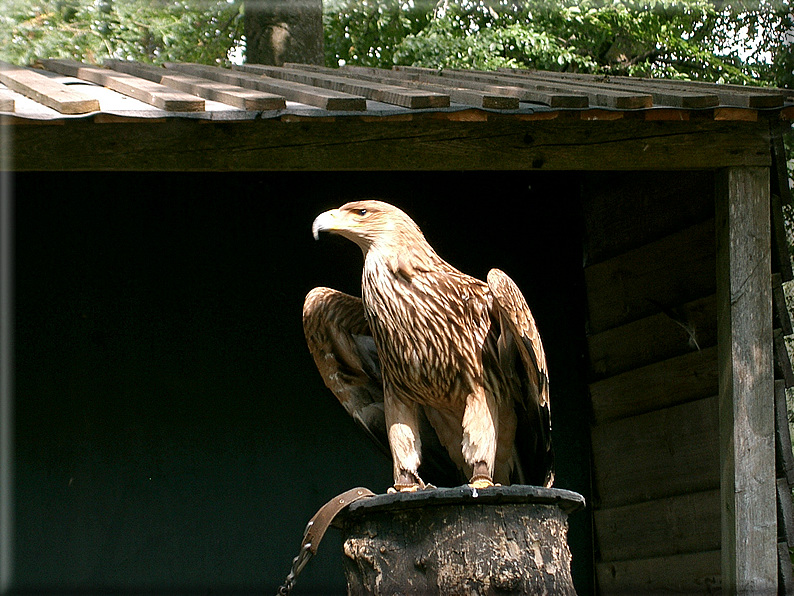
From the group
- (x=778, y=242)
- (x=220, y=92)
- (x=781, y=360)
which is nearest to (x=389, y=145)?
(x=220, y=92)

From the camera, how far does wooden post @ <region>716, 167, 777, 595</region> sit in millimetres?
3713

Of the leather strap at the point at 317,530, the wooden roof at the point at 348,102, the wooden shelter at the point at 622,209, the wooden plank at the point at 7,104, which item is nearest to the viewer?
the leather strap at the point at 317,530

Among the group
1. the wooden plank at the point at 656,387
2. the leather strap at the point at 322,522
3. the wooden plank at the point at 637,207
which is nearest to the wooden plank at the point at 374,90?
the leather strap at the point at 322,522

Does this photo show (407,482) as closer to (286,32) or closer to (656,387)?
(656,387)

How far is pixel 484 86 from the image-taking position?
4.33 m

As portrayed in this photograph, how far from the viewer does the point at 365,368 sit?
379cm

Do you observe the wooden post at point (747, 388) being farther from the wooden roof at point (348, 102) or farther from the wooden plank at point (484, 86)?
the wooden plank at point (484, 86)

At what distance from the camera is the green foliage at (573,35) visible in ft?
29.1

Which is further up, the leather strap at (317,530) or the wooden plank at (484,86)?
the wooden plank at (484,86)

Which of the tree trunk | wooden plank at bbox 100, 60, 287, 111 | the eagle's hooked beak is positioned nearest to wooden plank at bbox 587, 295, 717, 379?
the eagle's hooked beak

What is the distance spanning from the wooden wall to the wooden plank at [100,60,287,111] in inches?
90.1

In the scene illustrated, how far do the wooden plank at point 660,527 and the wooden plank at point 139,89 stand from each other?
319 cm

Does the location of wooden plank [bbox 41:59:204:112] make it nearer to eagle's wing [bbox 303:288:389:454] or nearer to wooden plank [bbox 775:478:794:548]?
eagle's wing [bbox 303:288:389:454]

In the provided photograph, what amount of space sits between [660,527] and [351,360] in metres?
2.27
